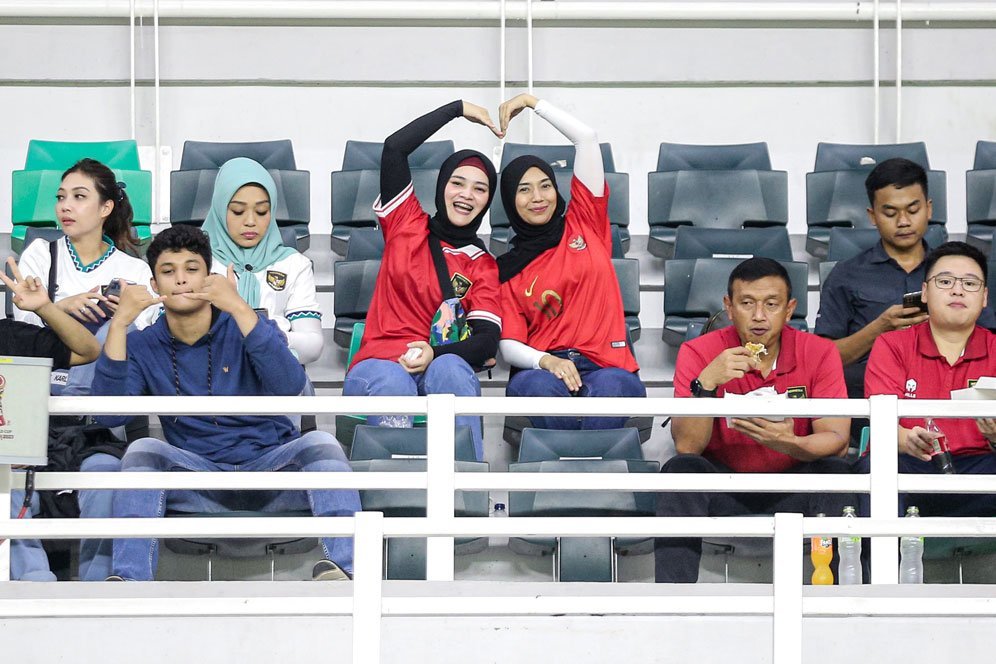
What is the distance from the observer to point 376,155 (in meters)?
4.92

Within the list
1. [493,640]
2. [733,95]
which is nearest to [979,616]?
[493,640]

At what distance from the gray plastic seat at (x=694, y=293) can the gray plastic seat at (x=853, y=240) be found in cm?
25

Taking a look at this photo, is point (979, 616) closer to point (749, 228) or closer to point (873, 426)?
point (873, 426)

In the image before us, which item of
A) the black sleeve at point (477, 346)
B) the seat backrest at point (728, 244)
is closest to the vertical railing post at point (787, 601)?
the black sleeve at point (477, 346)

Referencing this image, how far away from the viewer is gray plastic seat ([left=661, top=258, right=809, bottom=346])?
4.15 meters

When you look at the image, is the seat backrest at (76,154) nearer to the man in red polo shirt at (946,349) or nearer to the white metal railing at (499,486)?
the white metal railing at (499,486)

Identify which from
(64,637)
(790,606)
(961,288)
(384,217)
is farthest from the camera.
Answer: (384,217)

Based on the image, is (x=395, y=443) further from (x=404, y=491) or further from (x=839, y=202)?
(x=839, y=202)

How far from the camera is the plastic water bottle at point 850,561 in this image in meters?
2.99

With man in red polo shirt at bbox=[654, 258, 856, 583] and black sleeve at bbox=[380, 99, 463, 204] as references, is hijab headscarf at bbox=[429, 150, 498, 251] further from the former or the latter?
man in red polo shirt at bbox=[654, 258, 856, 583]

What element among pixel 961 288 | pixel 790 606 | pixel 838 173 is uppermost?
pixel 838 173

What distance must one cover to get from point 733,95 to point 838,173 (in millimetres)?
913

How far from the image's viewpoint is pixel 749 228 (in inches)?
183

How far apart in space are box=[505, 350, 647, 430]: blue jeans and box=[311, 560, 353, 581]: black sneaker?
79 cm
